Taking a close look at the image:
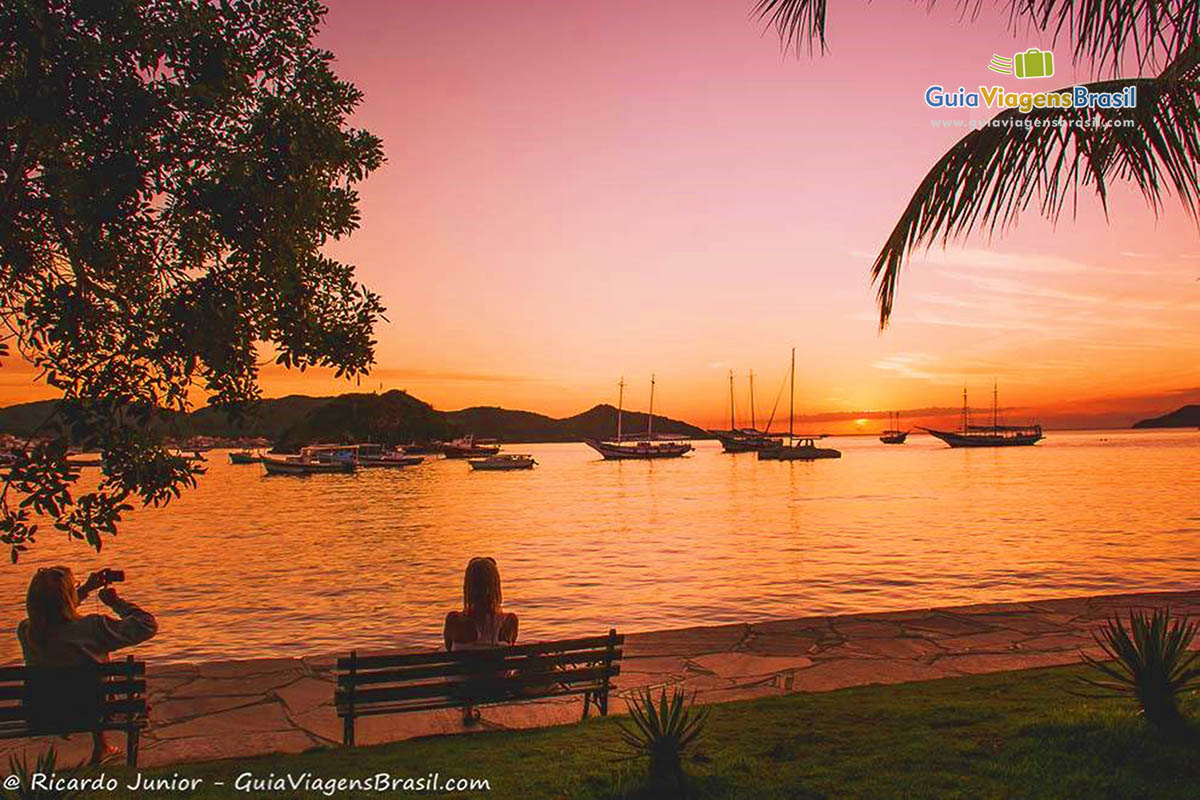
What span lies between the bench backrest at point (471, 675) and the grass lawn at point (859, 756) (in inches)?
12.9

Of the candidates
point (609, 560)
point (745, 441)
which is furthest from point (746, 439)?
point (609, 560)

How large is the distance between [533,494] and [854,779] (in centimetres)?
6804

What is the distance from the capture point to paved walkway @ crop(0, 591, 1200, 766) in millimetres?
6762

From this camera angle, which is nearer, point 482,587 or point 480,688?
point 480,688

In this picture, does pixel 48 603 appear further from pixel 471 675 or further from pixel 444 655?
pixel 471 675

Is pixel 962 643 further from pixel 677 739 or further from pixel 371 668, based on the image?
pixel 371 668

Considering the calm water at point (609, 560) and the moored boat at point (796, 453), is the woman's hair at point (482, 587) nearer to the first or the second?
the calm water at point (609, 560)

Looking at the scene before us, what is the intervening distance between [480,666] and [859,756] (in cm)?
281

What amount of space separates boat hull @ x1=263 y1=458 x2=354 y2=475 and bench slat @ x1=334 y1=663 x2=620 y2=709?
116268 millimetres

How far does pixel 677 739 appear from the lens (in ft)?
16.5

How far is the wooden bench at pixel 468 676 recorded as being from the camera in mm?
5910

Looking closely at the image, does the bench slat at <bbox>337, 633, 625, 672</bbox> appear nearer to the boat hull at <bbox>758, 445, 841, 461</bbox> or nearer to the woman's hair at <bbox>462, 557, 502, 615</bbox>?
the woman's hair at <bbox>462, 557, 502, 615</bbox>

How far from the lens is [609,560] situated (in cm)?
2759

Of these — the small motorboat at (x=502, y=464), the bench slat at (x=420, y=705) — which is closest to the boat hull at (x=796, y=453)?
the small motorboat at (x=502, y=464)
